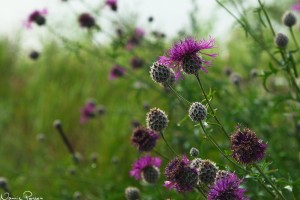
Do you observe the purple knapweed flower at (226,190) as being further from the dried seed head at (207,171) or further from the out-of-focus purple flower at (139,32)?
the out-of-focus purple flower at (139,32)

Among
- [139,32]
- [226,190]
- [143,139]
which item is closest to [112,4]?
[139,32]

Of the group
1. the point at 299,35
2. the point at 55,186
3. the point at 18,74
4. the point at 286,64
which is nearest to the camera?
the point at 286,64

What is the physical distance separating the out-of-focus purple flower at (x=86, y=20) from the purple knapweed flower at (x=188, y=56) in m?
2.59

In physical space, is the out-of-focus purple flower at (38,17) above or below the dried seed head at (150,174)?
above

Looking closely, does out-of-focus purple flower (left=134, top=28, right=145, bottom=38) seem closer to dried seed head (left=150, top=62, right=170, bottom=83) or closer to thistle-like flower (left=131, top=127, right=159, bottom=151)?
thistle-like flower (left=131, top=127, right=159, bottom=151)

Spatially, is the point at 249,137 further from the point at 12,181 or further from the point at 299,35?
the point at 299,35

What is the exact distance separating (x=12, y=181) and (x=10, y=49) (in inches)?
204

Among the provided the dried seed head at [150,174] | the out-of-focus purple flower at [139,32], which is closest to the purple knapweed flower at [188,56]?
the dried seed head at [150,174]

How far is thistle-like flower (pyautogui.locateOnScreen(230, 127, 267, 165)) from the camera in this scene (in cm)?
209

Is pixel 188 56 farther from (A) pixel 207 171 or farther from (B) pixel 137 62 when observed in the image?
(B) pixel 137 62

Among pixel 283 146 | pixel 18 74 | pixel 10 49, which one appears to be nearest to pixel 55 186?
pixel 283 146

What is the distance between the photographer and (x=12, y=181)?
17.1 ft

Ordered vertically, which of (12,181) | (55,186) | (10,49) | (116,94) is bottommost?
(55,186)

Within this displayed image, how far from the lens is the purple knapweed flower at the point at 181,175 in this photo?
2164mm
